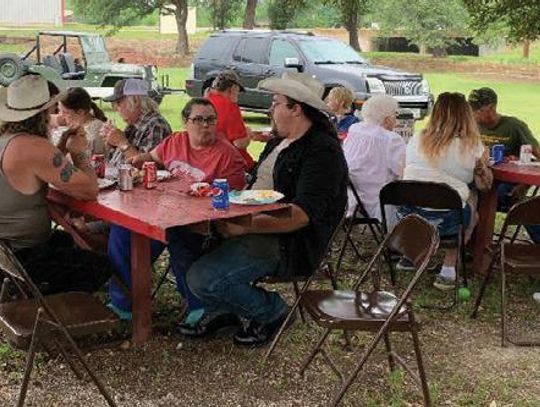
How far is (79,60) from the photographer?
688 inches

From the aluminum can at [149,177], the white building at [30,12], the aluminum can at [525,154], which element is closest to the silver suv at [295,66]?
the aluminum can at [525,154]

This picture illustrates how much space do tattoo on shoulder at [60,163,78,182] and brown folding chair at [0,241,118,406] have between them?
1.79ft

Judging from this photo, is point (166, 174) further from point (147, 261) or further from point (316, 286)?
point (316, 286)

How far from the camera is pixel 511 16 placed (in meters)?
7.76

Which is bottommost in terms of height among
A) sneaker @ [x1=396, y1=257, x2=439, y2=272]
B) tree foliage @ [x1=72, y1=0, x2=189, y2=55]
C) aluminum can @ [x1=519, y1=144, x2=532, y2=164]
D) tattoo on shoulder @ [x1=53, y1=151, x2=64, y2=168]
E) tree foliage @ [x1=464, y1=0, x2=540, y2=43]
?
sneaker @ [x1=396, y1=257, x2=439, y2=272]

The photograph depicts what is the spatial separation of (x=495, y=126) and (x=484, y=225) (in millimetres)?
1094

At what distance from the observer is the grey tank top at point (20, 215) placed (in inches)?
150

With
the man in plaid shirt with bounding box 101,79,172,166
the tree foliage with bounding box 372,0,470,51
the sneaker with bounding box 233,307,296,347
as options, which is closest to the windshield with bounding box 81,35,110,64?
the man in plaid shirt with bounding box 101,79,172,166

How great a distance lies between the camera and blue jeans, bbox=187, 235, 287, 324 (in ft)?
12.6

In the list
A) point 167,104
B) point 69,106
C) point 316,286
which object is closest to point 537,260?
point 316,286

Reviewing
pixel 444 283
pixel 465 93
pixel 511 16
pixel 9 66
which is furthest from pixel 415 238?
pixel 465 93

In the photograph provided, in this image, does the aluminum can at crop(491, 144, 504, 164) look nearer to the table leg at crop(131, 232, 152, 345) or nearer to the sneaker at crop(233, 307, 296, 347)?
the sneaker at crop(233, 307, 296, 347)

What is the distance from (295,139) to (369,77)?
10553 mm

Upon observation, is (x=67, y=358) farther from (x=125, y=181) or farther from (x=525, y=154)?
(x=525, y=154)
